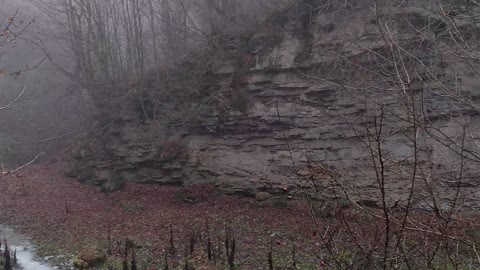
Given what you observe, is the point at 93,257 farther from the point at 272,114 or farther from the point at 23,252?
the point at 272,114

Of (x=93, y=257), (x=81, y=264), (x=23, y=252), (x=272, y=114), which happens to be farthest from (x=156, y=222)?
(x=272, y=114)

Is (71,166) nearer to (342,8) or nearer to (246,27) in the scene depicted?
(246,27)

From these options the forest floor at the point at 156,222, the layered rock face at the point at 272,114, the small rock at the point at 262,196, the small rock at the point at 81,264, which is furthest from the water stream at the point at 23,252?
the small rock at the point at 262,196

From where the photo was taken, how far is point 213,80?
16.7 metres

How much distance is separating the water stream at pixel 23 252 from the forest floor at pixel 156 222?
11.5 inches

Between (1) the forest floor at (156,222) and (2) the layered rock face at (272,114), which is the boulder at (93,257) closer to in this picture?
(1) the forest floor at (156,222)

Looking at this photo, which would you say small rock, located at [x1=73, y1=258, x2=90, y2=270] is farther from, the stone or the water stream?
the water stream

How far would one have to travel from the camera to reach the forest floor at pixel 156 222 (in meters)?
10.3

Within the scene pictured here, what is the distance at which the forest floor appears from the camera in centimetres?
1030

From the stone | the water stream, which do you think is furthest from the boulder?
the water stream

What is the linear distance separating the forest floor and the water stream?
293mm

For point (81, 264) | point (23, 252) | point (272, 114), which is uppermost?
point (272, 114)

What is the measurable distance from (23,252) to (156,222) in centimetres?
384

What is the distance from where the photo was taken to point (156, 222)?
13578 millimetres
